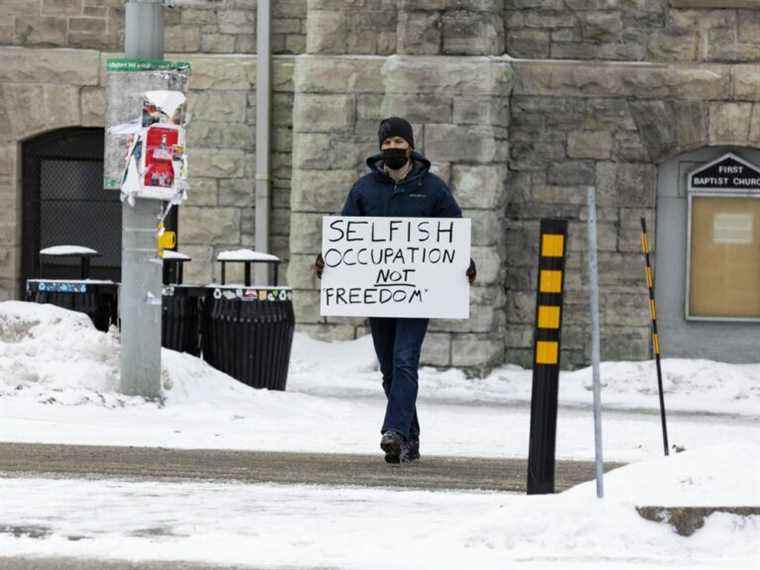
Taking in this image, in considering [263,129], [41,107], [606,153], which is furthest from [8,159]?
[606,153]

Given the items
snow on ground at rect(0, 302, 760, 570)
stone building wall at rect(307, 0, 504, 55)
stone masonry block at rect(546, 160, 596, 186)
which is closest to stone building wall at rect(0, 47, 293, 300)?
stone building wall at rect(307, 0, 504, 55)

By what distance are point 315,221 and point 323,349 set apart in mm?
1214

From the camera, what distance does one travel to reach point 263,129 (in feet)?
62.6

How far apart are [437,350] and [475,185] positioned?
158 cm

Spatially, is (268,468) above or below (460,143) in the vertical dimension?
below

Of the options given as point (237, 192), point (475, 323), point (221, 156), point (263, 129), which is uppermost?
point (263, 129)

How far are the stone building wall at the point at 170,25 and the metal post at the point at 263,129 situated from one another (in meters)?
0.17

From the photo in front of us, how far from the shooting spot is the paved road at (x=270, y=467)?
9680 millimetres

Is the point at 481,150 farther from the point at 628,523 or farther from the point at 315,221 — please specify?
the point at 628,523

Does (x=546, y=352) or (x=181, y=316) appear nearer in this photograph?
(x=546, y=352)

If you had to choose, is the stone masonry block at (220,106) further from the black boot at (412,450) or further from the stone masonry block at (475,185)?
the black boot at (412,450)

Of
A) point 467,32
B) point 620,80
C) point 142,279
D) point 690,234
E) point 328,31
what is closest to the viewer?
point 142,279

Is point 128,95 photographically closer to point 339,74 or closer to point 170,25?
point 339,74

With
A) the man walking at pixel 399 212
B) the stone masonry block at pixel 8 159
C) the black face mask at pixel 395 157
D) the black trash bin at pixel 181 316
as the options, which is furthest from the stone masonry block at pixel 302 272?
the black face mask at pixel 395 157
